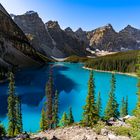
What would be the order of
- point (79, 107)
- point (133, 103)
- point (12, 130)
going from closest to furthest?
point (12, 130) < point (79, 107) < point (133, 103)

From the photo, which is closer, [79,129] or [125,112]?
[79,129]

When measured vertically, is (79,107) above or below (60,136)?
below

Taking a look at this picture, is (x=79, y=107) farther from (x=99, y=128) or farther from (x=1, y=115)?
(x=99, y=128)

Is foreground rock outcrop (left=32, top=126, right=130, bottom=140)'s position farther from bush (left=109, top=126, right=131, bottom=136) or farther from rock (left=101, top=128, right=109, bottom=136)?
bush (left=109, top=126, right=131, bottom=136)

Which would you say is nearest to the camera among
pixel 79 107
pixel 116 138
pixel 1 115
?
pixel 116 138

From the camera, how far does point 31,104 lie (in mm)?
98312

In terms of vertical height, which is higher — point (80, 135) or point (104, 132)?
point (104, 132)

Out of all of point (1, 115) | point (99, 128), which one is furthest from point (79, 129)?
point (1, 115)

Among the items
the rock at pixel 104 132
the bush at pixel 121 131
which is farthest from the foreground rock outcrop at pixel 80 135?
the bush at pixel 121 131

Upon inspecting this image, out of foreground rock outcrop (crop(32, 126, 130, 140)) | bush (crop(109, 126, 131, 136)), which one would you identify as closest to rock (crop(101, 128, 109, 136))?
foreground rock outcrop (crop(32, 126, 130, 140))

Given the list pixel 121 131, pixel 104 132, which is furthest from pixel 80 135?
pixel 121 131

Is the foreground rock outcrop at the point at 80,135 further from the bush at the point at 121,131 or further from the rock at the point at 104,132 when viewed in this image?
the bush at the point at 121,131

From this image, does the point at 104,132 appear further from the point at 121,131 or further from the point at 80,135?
the point at 80,135

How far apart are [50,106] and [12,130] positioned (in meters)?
11.1
